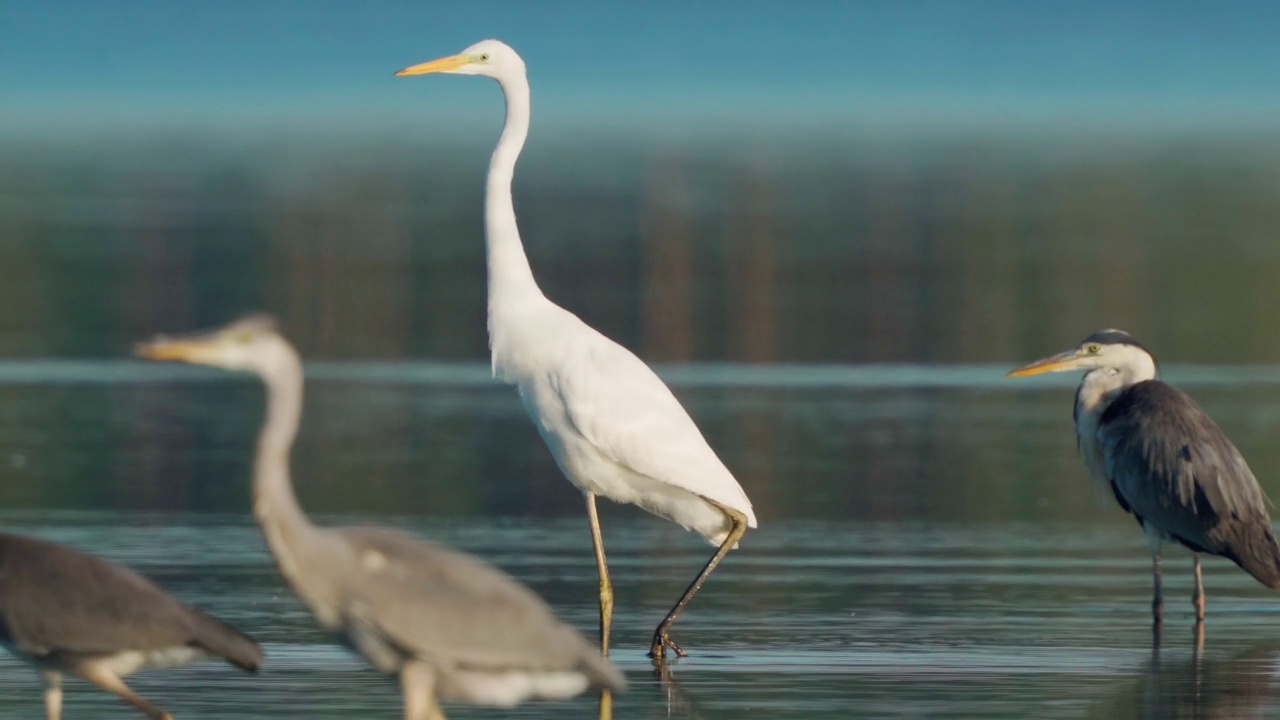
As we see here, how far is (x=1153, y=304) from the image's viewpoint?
2762 cm

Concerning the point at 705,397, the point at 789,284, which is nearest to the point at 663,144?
the point at 789,284

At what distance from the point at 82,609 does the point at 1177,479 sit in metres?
5.40

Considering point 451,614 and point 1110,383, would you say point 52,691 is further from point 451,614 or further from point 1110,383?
point 1110,383

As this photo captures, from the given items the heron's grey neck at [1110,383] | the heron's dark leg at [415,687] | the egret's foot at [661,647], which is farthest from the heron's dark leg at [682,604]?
the heron's grey neck at [1110,383]

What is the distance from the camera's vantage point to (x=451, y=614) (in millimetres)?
7938

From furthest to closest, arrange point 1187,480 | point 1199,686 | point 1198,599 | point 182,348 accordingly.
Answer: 1. point 1187,480
2. point 1198,599
3. point 1199,686
4. point 182,348

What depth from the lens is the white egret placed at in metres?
10.8

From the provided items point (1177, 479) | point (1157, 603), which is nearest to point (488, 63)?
point (1177, 479)

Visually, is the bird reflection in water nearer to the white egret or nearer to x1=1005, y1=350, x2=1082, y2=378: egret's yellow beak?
the white egret

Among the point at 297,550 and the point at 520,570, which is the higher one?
the point at 297,550

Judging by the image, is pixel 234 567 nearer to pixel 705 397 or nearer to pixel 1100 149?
pixel 705 397

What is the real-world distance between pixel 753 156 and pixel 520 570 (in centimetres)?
5260

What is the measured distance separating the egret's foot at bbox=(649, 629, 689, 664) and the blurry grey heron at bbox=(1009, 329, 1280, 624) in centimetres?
226

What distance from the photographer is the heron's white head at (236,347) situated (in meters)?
7.74
